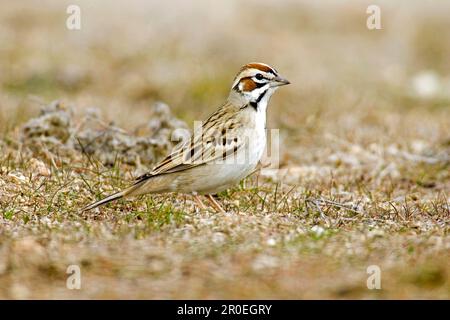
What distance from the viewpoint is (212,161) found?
710 centimetres

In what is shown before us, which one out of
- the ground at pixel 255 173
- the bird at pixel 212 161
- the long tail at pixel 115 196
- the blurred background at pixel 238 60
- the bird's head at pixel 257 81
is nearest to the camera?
the ground at pixel 255 173

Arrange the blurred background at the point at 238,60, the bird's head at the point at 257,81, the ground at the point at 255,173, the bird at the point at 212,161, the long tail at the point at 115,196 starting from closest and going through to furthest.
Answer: the ground at the point at 255,173 < the long tail at the point at 115,196 < the bird at the point at 212,161 < the bird's head at the point at 257,81 < the blurred background at the point at 238,60

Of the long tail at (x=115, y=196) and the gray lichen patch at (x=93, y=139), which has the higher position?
the gray lichen patch at (x=93, y=139)

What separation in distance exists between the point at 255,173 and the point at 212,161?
1.84 meters

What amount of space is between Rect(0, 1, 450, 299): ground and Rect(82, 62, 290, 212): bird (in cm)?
18

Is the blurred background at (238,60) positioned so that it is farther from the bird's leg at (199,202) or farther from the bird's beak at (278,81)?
the bird's leg at (199,202)

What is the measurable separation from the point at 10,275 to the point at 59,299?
466 mm

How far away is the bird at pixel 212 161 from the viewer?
7.01 m

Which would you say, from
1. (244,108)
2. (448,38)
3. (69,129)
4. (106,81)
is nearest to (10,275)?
(244,108)

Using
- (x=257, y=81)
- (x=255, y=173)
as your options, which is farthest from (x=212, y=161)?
(x=255, y=173)

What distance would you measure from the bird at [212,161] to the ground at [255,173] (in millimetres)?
175

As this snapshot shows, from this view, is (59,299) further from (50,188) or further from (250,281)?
(50,188)

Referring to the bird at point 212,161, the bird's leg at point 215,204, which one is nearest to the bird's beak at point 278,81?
the bird at point 212,161

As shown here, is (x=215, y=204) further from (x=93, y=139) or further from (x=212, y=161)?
(x=93, y=139)
